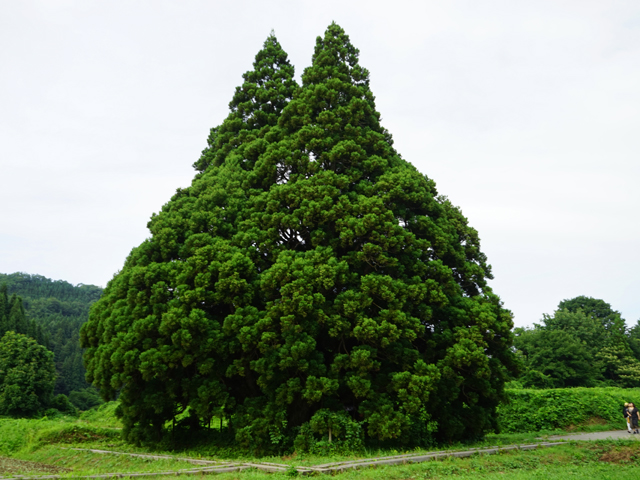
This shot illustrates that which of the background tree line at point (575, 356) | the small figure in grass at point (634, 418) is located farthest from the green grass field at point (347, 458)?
the background tree line at point (575, 356)

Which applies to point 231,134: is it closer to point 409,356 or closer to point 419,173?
point 419,173

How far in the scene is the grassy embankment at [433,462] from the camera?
887 centimetres

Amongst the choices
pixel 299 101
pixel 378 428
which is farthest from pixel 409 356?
pixel 299 101

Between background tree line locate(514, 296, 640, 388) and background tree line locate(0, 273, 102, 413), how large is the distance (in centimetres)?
2965

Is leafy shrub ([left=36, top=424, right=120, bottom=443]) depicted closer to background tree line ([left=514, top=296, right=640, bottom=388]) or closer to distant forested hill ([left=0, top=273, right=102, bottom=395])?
distant forested hill ([left=0, top=273, right=102, bottom=395])

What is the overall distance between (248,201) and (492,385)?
10.3 meters

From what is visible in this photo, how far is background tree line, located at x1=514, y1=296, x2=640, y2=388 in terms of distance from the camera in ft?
97.2

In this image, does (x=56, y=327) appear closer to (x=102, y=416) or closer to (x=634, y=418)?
(x=102, y=416)

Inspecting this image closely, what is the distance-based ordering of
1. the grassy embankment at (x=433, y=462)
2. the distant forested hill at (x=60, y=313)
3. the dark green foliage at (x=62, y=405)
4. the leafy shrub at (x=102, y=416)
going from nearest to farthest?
the grassy embankment at (x=433, y=462)
the leafy shrub at (x=102, y=416)
the dark green foliage at (x=62, y=405)
the distant forested hill at (x=60, y=313)

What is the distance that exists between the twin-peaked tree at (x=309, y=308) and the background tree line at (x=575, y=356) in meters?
12.0

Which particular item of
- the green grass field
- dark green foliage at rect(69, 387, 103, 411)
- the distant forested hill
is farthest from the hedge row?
dark green foliage at rect(69, 387, 103, 411)

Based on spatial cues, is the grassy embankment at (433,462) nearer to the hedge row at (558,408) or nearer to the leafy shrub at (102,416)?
the hedge row at (558,408)

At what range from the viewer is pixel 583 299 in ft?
196

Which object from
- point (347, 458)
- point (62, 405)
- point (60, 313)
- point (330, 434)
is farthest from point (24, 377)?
point (60, 313)
